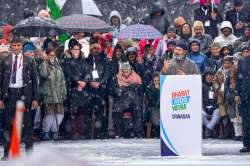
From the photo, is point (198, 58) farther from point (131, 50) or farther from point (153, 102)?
point (131, 50)

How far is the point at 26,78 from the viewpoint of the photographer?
559 inches

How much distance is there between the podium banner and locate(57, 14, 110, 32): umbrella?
669 cm

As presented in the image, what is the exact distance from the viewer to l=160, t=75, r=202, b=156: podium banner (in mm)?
13359

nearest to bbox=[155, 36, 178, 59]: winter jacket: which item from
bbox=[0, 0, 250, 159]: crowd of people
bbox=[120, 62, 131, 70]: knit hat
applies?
bbox=[0, 0, 250, 159]: crowd of people

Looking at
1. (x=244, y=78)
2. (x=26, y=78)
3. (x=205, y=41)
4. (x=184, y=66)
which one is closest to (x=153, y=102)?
(x=205, y=41)

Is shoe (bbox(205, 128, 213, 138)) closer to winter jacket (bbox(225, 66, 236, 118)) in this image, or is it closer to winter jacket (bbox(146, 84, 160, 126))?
winter jacket (bbox(225, 66, 236, 118))

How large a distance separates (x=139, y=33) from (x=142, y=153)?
5510 mm

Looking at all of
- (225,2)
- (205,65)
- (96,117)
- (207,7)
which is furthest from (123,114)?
(225,2)

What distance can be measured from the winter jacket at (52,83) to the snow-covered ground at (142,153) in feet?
3.32

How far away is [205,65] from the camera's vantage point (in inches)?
747

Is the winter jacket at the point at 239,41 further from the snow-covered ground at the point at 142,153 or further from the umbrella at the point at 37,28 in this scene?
the umbrella at the point at 37,28

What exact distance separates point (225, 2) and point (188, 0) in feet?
3.88

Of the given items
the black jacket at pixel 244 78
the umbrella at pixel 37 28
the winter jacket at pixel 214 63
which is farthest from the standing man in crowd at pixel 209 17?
the black jacket at pixel 244 78

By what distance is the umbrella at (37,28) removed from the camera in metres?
18.8
